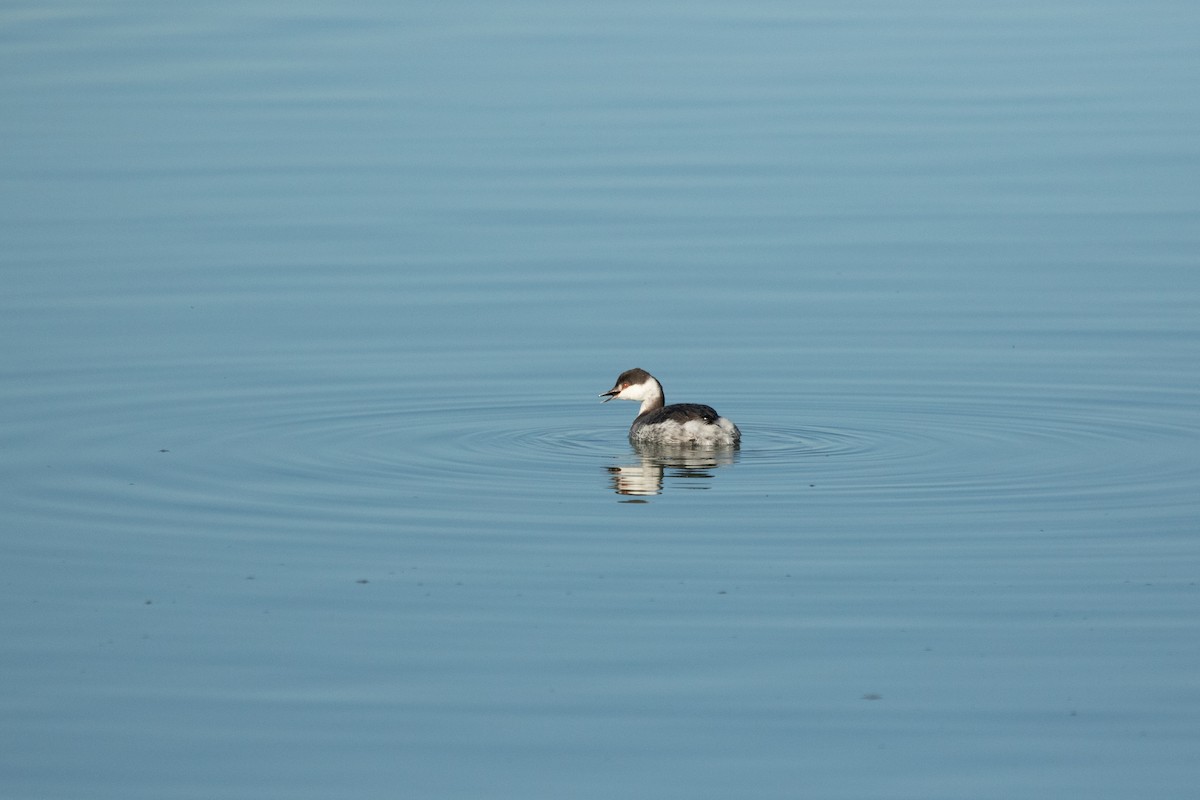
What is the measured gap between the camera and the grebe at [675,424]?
14.5 meters

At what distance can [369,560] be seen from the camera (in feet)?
37.9

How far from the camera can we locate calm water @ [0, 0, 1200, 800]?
8891 mm

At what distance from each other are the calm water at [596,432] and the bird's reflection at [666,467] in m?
0.06

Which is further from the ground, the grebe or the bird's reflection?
the grebe

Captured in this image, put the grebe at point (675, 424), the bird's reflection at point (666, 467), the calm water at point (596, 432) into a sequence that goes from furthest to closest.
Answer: the grebe at point (675, 424) → the bird's reflection at point (666, 467) → the calm water at point (596, 432)

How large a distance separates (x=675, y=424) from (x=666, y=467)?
1.68ft

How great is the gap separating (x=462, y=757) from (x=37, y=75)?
2564 cm

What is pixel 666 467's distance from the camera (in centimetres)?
1434

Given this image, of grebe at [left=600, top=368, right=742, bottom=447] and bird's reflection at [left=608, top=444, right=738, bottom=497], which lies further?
grebe at [left=600, top=368, right=742, bottom=447]

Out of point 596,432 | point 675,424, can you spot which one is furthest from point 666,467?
point 596,432

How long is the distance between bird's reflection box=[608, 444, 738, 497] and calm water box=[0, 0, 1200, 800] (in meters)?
0.06

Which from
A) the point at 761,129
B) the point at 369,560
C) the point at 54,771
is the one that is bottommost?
the point at 54,771

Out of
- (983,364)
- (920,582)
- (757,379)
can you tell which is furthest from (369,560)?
(983,364)

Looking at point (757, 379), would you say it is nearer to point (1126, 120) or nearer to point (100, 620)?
point (100, 620)
